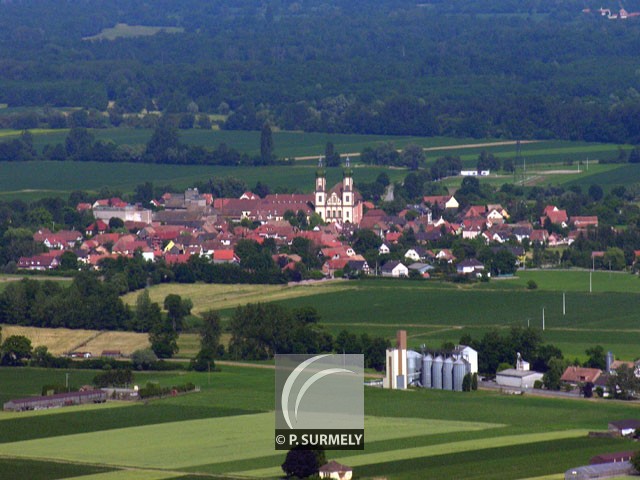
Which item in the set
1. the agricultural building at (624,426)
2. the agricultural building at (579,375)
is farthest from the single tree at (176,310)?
the agricultural building at (624,426)

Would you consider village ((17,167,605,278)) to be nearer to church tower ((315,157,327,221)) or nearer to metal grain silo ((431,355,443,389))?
church tower ((315,157,327,221))

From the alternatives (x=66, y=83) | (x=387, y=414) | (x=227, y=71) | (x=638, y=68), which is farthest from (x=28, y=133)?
(x=387, y=414)

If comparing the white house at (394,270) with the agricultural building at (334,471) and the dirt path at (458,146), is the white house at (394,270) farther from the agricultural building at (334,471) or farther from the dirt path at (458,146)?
the dirt path at (458,146)

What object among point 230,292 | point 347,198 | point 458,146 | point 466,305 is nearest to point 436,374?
point 466,305

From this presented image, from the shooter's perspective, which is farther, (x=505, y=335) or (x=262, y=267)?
(x=262, y=267)

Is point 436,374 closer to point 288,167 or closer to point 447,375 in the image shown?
point 447,375

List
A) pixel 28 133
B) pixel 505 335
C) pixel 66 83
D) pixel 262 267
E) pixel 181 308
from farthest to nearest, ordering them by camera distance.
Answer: pixel 66 83
pixel 28 133
pixel 262 267
pixel 181 308
pixel 505 335

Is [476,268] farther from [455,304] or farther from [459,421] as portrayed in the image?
[459,421]
